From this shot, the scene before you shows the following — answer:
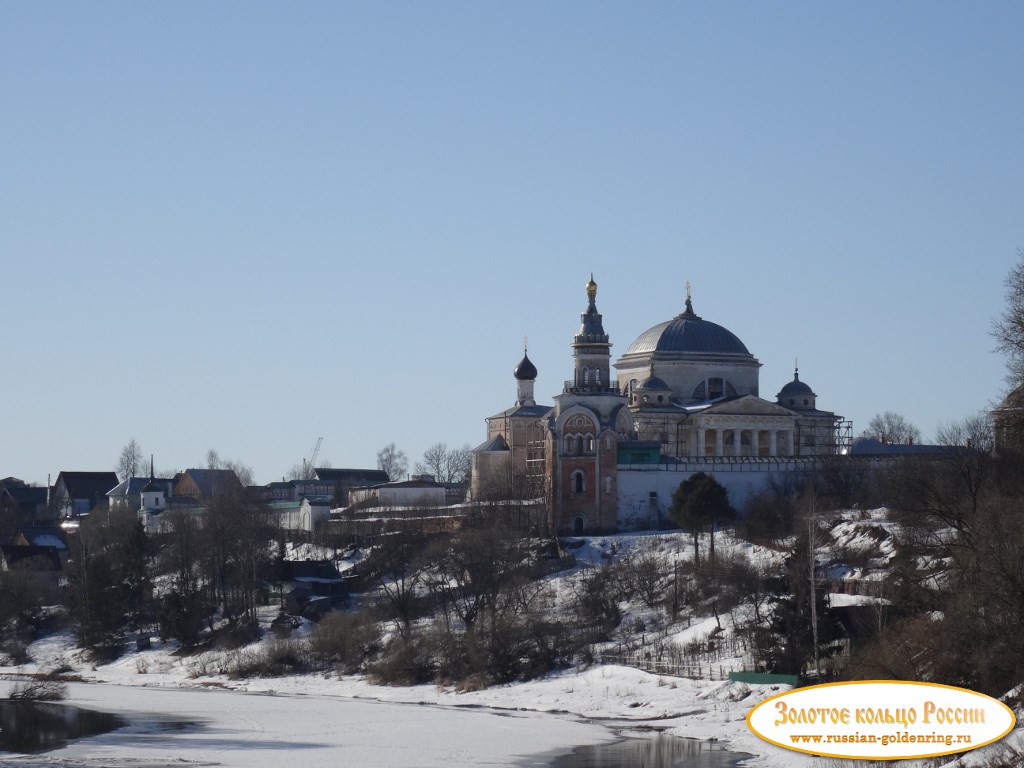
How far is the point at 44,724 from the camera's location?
46719mm

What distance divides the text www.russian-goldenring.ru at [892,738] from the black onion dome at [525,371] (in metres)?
55.1

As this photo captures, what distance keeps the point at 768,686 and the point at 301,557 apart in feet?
Answer: 116

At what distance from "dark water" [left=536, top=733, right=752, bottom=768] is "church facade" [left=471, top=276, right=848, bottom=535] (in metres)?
29.9

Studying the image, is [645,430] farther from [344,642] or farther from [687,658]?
[687,658]

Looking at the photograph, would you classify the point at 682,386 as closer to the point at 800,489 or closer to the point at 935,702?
the point at 800,489

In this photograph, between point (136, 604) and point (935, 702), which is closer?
point (935, 702)

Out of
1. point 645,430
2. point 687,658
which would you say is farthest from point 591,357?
point 687,658

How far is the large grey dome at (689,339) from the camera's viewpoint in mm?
85812

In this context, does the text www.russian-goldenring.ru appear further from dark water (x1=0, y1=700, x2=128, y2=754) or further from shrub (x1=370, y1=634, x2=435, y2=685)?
shrub (x1=370, y1=634, x2=435, y2=685)

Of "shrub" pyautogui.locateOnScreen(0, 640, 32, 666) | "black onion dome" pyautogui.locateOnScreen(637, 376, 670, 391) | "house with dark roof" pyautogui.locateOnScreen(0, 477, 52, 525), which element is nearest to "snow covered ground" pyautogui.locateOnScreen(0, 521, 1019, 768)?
"shrub" pyautogui.locateOnScreen(0, 640, 32, 666)

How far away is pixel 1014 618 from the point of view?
36625 mm

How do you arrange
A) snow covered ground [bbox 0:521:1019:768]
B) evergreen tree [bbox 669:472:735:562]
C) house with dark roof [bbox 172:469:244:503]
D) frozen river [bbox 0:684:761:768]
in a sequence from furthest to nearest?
house with dark roof [bbox 172:469:244:503] → evergreen tree [bbox 669:472:735:562] → snow covered ground [bbox 0:521:1019:768] → frozen river [bbox 0:684:761:768]

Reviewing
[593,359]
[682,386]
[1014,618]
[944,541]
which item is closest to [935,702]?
[1014,618]

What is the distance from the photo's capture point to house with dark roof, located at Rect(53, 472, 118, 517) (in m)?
114
